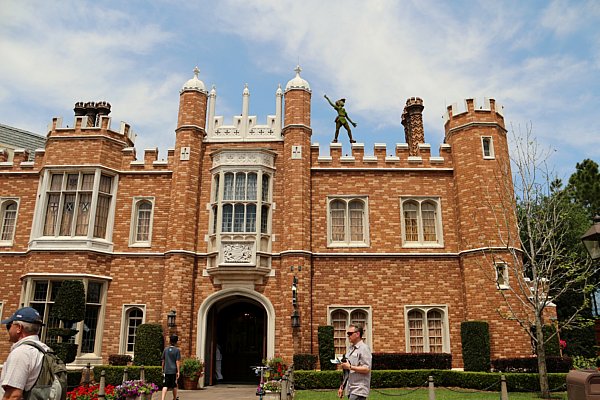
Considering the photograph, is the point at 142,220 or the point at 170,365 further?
the point at 142,220

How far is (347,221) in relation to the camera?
1958cm

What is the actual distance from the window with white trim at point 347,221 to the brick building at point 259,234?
0.06 m

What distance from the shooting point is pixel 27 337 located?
15.3ft

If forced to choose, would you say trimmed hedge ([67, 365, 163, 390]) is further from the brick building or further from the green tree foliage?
the green tree foliage

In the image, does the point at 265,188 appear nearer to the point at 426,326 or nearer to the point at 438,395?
the point at 426,326

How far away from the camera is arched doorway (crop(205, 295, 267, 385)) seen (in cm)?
2048

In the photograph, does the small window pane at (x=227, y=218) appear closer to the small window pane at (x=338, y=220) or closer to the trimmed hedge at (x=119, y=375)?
the small window pane at (x=338, y=220)

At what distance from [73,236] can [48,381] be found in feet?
51.2

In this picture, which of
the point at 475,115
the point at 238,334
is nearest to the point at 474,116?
the point at 475,115

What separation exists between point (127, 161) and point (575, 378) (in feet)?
57.7

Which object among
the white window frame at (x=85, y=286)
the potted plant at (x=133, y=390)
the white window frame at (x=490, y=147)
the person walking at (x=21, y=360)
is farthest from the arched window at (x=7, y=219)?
the white window frame at (x=490, y=147)

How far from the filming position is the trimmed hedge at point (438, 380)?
49.2 feet

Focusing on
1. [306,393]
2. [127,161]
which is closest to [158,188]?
[127,161]

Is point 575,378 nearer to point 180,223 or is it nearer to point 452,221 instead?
point 452,221
